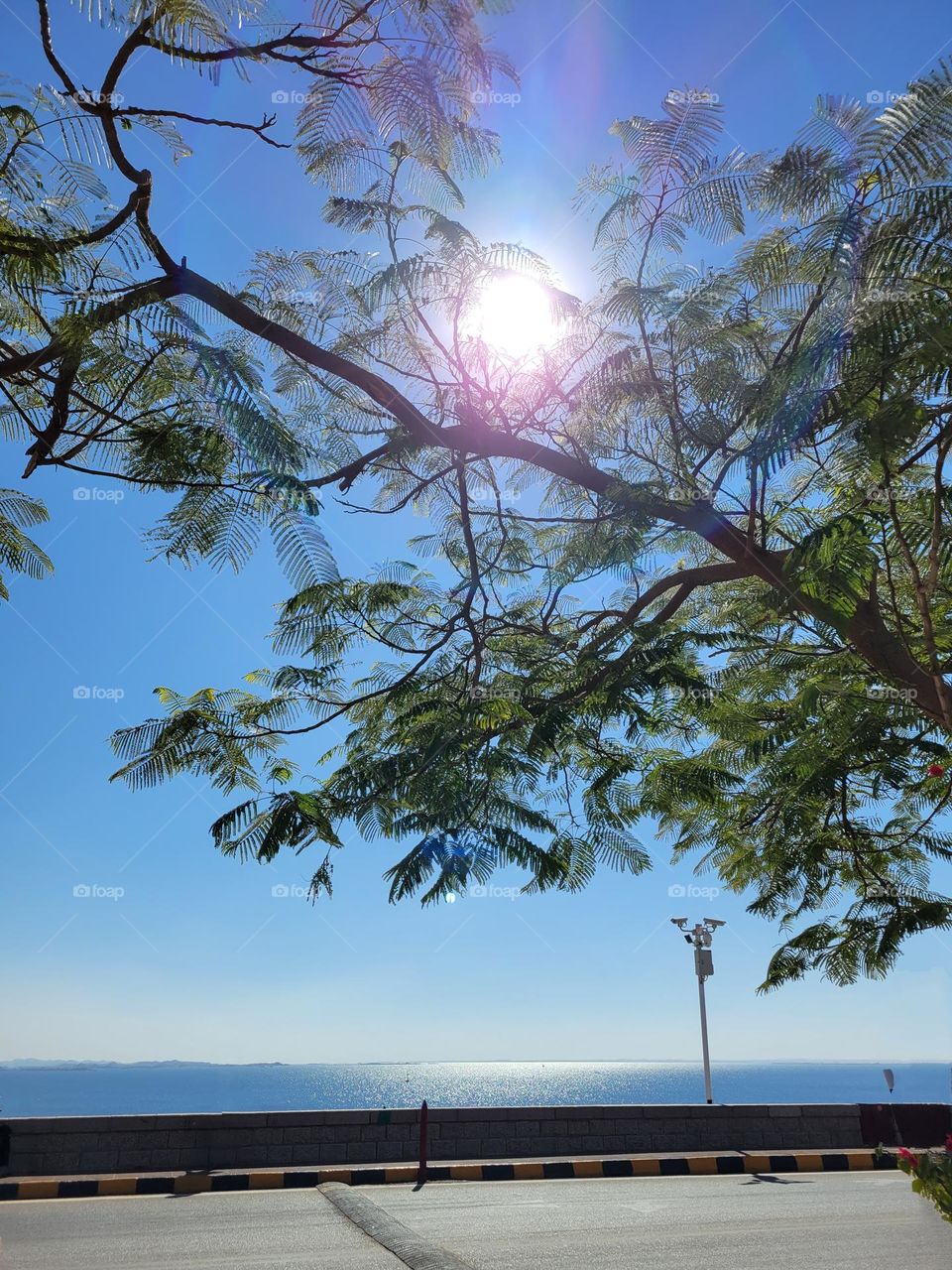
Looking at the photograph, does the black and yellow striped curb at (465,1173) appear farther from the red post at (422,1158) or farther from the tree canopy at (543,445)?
the tree canopy at (543,445)

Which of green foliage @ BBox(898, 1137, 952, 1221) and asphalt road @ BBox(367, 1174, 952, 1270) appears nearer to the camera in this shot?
green foliage @ BBox(898, 1137, 952, 1221)

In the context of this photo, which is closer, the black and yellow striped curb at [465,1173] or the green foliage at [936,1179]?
the green foliage at [936,1179]

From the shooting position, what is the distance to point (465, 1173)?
1177 cm

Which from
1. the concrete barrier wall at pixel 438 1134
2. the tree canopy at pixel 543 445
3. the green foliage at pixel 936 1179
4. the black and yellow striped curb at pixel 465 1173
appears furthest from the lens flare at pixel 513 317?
the concrete barrier wall at pixel 438 1134

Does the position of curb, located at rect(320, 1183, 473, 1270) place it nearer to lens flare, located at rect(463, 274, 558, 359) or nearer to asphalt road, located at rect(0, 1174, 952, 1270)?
asphalt road, located at rect(0, 1174, 952, 1270)

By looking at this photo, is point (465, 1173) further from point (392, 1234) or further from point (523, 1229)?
point (392, 1234)

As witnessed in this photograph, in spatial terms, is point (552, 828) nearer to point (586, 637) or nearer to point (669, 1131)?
point (586, 637)

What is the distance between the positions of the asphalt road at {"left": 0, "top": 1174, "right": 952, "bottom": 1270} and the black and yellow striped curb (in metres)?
0.52

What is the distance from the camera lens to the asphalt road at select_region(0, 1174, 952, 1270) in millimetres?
6723

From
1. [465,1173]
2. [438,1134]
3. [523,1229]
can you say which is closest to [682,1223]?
[523,1229]

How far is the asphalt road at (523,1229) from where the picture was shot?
6.72 meters

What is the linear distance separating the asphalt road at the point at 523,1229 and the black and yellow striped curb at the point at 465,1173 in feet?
1.72

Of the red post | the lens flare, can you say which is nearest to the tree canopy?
the lens flare

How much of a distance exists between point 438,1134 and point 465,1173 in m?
0.97
